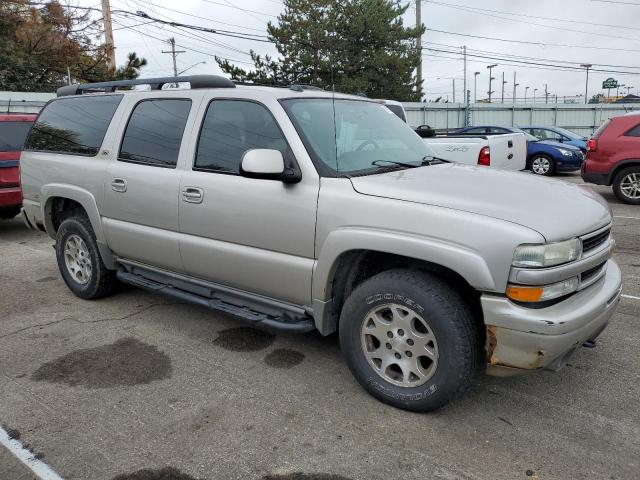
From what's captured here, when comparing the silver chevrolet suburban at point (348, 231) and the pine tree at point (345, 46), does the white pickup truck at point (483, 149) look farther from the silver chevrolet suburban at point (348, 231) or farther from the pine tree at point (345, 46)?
the pine tree at point (345, 46)

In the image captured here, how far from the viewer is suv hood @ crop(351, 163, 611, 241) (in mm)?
2773

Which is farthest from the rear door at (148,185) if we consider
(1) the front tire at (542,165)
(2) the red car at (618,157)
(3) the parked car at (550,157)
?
(1) the front tire at (542,165)

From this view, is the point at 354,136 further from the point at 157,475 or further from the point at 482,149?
the point at 482,149

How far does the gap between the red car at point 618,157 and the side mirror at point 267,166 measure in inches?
359

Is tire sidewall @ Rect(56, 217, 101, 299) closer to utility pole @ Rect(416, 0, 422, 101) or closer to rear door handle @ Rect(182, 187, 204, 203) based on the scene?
rear door handle @ Rect(182, 187, 204, 203)

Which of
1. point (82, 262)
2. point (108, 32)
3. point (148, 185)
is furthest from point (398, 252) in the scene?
point (108, 32)

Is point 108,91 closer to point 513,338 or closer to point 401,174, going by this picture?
point 401,174

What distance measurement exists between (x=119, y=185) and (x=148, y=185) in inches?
15.5

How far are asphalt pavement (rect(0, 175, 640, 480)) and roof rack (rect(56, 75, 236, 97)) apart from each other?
193 centimetres

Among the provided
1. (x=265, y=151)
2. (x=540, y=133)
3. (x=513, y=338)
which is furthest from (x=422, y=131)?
(x=540, y=133)

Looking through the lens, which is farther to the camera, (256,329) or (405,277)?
(256,329)

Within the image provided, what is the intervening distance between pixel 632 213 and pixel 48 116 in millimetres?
9230

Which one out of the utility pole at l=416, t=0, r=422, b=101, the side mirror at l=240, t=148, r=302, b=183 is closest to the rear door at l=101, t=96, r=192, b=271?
the side mirror at l=240, t=148, r=302, b=183

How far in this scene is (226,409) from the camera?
3176 millimetres
